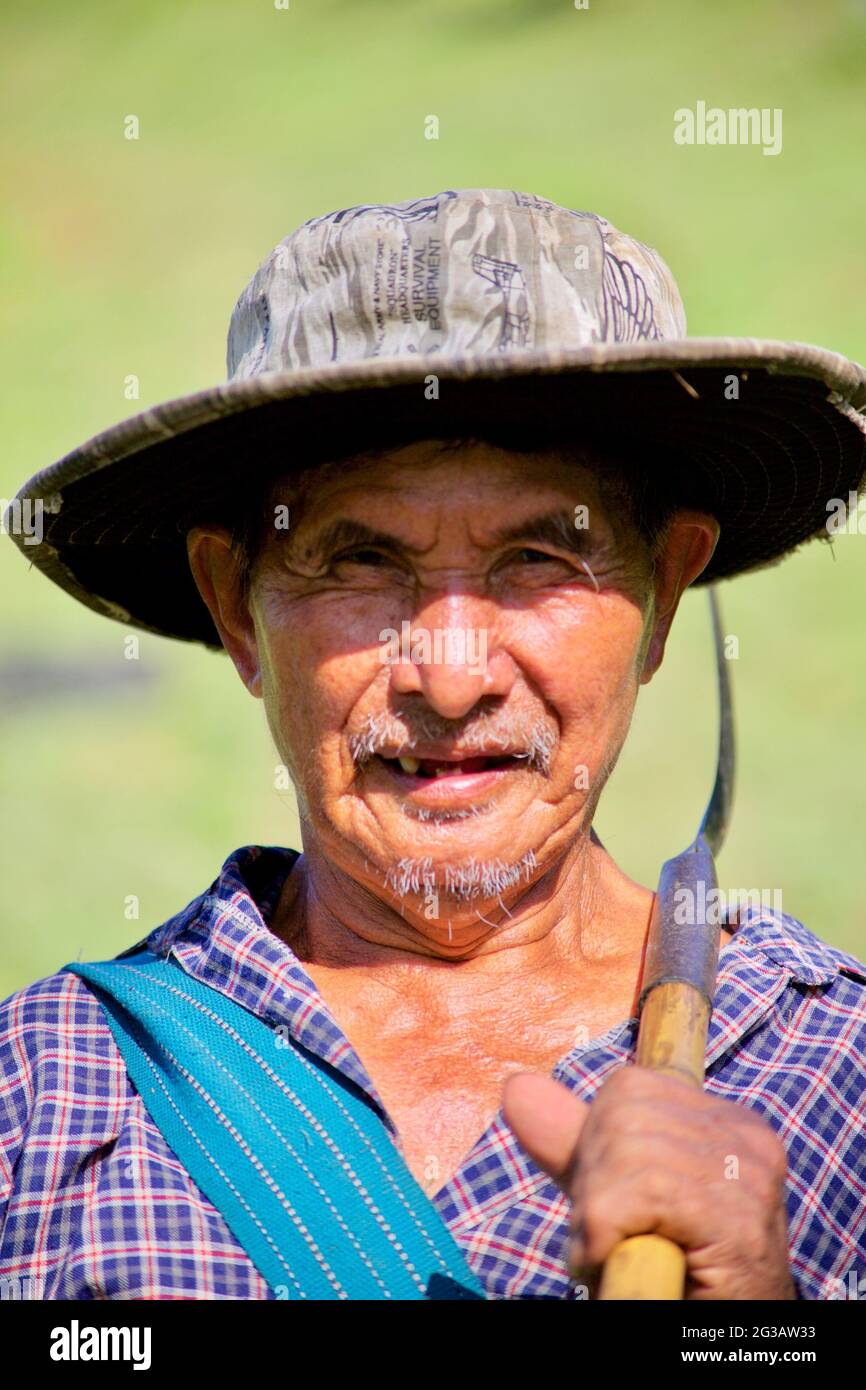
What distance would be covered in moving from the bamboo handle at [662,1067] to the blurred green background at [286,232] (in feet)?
8.58

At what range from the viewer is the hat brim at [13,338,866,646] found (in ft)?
5.94

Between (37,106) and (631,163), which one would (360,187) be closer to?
(631,163)

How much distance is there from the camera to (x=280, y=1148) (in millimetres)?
1920

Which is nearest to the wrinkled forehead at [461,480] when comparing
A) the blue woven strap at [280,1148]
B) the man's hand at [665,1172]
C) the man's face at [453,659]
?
the man's face at [453,659]

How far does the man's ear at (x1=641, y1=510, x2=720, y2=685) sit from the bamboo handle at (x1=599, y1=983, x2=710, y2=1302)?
0.60 m

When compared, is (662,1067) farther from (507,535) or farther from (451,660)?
(507,535)

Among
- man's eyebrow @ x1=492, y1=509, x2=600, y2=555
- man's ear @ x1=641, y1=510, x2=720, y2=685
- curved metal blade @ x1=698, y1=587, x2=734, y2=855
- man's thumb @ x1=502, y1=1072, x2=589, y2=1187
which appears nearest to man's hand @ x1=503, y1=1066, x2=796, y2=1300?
man's thumb @ x1=502, y1=1072, x2=589, y2=1187

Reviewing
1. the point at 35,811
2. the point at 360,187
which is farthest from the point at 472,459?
the point at 360,187

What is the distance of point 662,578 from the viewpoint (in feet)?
7.56

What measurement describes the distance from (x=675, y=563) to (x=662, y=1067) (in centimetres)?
88

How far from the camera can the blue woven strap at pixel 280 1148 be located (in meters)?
1.81

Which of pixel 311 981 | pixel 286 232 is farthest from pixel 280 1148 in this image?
pixel 286 232
